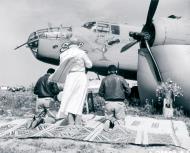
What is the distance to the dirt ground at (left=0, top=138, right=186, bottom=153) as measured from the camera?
6.57 meters

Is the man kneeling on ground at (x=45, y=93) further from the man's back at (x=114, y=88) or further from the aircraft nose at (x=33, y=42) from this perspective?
the aircraft nose at (x=33, y=42)

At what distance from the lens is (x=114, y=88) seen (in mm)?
8703

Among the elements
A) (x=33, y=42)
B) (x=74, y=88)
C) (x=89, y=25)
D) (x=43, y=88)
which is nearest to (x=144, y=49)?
(x=89, y=25)

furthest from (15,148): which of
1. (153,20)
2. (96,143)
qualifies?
(153,20)

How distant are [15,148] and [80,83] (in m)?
2.51

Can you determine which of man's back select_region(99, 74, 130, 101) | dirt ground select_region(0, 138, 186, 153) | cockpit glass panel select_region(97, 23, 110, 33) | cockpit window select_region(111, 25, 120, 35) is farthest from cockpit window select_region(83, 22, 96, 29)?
dirt ground select_region(0, 138, 186, 153)

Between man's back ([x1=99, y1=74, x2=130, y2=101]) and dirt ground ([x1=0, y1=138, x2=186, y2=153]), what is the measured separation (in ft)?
5.88

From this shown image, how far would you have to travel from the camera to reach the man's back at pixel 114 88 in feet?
28.4

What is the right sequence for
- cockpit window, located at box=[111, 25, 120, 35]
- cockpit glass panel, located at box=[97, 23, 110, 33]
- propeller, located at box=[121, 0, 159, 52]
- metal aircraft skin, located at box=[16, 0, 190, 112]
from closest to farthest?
metal aircraft skin, located at box=[16, 0, 190, 112], propeller, located at box=[121, 0, 159, 52], cockpit glass panel, located at box=[97, 23, 110, 33], cockpit window, located at box=[111, 25, 120, 35]

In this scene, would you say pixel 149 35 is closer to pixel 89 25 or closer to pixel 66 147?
pixel 89 25

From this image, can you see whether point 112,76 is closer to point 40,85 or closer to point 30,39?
point 40,85

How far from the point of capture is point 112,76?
8.84 meters

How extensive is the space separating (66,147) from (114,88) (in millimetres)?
2309

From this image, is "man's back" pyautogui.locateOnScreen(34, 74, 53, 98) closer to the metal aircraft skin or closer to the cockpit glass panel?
the metal aircraft skin
